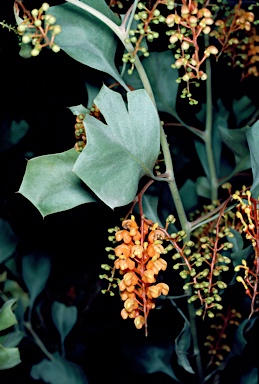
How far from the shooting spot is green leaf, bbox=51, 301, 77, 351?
0.93 m

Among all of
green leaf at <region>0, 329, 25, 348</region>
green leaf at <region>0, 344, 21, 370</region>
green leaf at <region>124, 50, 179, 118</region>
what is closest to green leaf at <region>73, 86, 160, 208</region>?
green leaf at <region>124, 50, 179, 118</region>

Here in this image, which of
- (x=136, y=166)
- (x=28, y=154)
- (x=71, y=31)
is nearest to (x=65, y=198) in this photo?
(x=136, y=166)

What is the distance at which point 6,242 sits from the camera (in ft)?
2.85

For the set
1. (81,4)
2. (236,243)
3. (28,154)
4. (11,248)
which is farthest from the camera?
(28,154)

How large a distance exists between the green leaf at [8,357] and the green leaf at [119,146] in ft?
1.03

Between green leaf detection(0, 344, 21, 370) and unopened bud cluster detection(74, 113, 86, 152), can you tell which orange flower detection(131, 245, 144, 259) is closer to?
unopened bud cluster detection(74, 113, 86, 152)

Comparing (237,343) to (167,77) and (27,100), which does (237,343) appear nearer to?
(167,77)

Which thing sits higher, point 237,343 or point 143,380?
point 237,343

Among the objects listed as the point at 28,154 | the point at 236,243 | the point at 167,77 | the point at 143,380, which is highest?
the point at 167,77

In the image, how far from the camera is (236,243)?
29.5 inches

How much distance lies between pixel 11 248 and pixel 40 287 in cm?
10

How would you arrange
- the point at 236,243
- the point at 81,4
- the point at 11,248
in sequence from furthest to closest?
the point at 11,248, the point at 236,243, the point at 81,4

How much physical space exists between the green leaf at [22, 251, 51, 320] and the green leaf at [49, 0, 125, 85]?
15.7 inches

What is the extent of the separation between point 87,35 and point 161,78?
0.71ft
